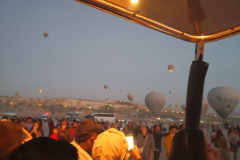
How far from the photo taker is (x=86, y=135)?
2.24 m

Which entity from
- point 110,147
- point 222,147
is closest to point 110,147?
point 110,147

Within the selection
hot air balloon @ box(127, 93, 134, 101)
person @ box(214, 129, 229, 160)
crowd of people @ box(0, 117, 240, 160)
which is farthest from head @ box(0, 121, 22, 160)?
hot air balloon @ box(127, 93, 134, 101)

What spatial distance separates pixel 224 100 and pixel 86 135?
144 feet

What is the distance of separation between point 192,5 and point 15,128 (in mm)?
1565

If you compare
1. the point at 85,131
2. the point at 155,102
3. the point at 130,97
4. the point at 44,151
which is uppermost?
the point at 130,97

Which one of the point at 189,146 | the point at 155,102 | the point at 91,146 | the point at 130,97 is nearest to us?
the point at 189,146

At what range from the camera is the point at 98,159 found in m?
1.88

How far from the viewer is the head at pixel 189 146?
1.15 meters

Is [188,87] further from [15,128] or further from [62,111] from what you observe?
[62,111]

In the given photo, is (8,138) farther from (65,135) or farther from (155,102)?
(155,102)

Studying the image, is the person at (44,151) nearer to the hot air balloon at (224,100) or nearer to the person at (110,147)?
the person at (110,147)

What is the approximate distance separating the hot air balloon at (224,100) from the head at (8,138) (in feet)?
143

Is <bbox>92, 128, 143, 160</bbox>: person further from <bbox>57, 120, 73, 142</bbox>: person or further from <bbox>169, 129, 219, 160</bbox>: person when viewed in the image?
<bbox>169, 129, 219, 160</bbox>: person

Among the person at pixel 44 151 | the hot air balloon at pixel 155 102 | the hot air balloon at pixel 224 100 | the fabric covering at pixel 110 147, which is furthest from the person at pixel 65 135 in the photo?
the hot air balloon at pixel 155 102
